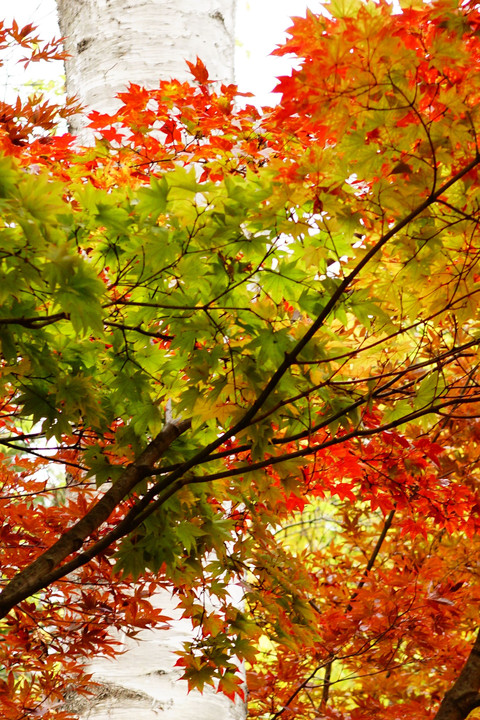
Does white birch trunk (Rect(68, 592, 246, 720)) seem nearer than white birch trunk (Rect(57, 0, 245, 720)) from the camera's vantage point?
Yes

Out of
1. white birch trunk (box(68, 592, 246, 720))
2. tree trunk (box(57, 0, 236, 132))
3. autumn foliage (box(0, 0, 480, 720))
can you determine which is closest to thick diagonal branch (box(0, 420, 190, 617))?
autumn foliage (box(0, 0, 480, 720))

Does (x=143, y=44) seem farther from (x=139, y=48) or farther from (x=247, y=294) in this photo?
(x=247, y=294)

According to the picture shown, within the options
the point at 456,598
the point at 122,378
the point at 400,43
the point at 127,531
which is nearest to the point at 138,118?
the point at 122,378

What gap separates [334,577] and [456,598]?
2.17 feet

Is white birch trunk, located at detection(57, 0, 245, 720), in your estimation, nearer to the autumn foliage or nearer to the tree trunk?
the tree trunk

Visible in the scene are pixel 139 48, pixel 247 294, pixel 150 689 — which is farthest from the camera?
pixel 139 48

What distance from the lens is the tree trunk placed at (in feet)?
8.05

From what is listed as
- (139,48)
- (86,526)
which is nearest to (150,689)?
(86,526)

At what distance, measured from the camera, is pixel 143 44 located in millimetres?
2494

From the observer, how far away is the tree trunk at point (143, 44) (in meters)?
2.46

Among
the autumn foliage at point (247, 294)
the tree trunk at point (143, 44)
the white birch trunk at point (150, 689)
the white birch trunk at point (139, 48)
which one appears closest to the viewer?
the autumn foliage at point (247, 294)

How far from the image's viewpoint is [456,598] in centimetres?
265

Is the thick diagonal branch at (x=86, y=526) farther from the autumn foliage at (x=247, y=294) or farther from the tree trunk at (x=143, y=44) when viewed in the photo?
the tree trunk at (x=143, y=44)

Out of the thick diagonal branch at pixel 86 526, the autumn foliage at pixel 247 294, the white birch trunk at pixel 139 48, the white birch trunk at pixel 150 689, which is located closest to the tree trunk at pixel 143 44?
the white birch trunk at pixel 139 48
